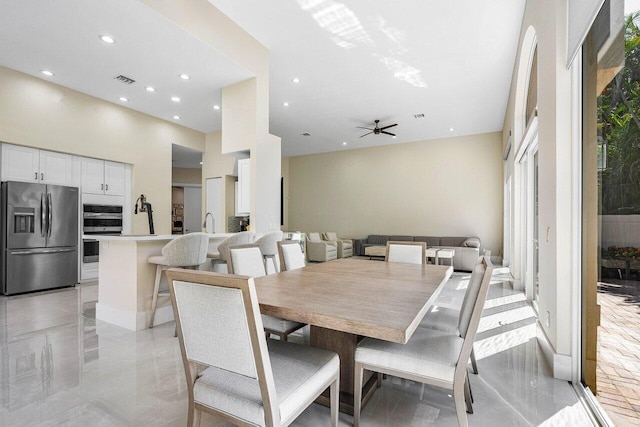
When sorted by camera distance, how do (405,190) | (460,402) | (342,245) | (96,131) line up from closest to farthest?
(460,402), (96,131), (342,245), (405,190)

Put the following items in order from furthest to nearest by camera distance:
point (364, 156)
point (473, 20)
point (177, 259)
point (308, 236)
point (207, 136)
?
1. point (364, 156)
2. point (308, 236)
3. point (207, 136)
4. point (473, 20)
5. point (177, 259)

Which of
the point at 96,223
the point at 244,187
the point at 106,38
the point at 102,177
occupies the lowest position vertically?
the point at 96,223

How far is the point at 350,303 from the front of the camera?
131 cm

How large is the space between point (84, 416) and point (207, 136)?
256 inches

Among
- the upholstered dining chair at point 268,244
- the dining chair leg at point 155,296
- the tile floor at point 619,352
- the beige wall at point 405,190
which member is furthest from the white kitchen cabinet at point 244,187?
the beige wall at point 405,190

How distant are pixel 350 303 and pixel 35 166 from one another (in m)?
5.78

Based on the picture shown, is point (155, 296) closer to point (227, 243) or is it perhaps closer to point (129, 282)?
point (129, 282)

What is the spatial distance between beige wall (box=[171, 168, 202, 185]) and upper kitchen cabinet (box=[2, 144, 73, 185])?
518 cm

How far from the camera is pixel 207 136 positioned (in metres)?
7.16

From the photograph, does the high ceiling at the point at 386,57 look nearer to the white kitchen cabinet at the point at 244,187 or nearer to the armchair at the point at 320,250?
the white kitchen cabinet at the point at 244,187

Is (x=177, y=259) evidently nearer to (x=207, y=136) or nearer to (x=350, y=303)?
(x=350, y=303)

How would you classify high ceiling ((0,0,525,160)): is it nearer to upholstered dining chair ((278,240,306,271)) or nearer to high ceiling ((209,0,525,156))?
high ceiling ((209,0,525,156))

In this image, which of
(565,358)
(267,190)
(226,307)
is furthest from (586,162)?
(267,190)

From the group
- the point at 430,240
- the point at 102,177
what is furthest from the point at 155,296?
the point at 430,240
